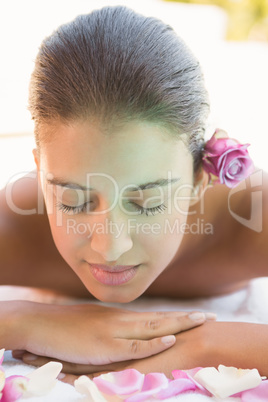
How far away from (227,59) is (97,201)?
3.55 meters

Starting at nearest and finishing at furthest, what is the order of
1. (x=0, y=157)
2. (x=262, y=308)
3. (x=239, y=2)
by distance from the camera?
(x=262, y=308), (x=0, y=157), (x=239, y=2)

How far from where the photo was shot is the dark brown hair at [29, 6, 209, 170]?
1076 mm

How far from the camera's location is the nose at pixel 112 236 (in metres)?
1.07

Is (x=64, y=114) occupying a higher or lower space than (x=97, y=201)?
higher

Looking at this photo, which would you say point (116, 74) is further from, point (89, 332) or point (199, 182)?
point (89, 332)

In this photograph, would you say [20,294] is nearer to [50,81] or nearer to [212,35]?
[50,81]

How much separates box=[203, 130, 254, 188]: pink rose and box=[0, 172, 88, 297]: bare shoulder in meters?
0.49

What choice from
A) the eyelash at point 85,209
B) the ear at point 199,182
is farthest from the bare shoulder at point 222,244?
the eyelash at point 85,209

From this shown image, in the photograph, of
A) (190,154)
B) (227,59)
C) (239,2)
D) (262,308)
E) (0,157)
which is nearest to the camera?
(190,154)

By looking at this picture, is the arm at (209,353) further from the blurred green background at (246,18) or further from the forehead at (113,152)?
the blurred green background at (246,18)

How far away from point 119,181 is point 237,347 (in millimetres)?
385

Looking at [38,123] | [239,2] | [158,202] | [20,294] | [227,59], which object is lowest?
[20,294]

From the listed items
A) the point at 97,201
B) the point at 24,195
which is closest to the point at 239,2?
the point at 24,195

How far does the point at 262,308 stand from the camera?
1.48 m
